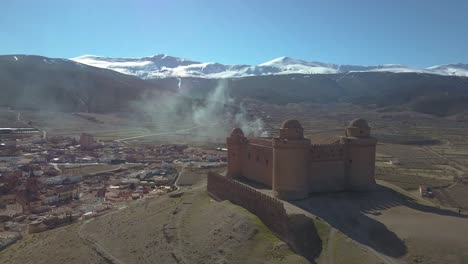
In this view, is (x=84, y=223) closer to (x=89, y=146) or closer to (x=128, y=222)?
(x=128, y=222)

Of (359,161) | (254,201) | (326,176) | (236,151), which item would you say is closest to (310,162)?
(326,176)

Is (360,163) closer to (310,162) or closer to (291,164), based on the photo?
(310,162)

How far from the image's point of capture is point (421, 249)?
17.6 m

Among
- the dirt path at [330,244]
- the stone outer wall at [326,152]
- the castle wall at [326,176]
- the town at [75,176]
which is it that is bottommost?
the town at [75,176]

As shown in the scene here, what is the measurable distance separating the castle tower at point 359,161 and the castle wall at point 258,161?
13.8ft

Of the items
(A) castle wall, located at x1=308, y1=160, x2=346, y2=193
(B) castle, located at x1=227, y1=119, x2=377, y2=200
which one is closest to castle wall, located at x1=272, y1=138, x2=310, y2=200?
(B) castle, located at x1=227, y1=119, x2=377, y2=200

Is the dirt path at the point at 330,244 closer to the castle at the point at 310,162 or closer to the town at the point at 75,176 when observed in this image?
the castle at the point at 310,162

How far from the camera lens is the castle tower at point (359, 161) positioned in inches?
976

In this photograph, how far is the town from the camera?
33656 millimetres

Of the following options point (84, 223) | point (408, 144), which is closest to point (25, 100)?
point (408, 144)

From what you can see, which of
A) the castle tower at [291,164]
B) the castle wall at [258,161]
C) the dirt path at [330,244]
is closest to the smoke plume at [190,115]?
the castle wall at [258,161]

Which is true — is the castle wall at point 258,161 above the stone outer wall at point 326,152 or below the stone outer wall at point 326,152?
below

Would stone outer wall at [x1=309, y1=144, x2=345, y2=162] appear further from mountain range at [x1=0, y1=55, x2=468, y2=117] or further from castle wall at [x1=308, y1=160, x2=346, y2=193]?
mountain range at [x1=0, y1=55, x2=468, y2=117]

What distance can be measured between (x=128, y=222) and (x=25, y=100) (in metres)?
111
